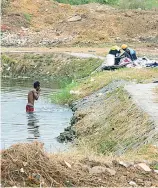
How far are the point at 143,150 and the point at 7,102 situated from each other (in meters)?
13.0

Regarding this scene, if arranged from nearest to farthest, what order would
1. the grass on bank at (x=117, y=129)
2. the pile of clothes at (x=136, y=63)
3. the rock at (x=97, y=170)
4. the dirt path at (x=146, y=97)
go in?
1. the rock at (x=97, y=170)
2. the grass on bank at (x=117, y=129)
3. the dirt path at (x=146, y=97)
4. the pile of clothes at (x=136, y=63)

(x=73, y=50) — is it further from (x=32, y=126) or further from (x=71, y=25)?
(x=32, y=126)

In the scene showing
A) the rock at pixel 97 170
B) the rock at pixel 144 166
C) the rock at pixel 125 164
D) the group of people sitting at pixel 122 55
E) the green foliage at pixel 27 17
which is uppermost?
the green foliage at pixel 27 17

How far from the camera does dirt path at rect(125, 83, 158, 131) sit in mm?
15055

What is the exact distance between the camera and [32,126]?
19125mm

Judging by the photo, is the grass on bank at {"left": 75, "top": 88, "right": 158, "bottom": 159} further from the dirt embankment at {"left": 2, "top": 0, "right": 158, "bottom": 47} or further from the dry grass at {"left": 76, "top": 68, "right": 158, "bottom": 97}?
the dirt embankment at {"left": 2, "top": 0, "right": 158, "bottom": 47}

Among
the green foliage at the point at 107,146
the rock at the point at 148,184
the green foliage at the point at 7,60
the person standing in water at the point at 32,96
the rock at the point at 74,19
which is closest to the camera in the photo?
the rock at the point at 148,184

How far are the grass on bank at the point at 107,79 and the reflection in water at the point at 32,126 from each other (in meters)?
2.71

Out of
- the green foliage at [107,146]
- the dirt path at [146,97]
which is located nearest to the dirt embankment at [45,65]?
the dirt path at [146,97]

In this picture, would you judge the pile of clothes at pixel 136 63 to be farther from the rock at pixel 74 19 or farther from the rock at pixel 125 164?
the rock at pixel 74 19

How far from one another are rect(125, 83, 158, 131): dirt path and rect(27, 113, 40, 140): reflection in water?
2797 millimetres

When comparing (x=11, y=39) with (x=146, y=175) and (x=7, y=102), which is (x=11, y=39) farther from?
(x=146, y=175)

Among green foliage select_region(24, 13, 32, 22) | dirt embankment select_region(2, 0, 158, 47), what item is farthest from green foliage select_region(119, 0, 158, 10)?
green foliage select_region(24, 13, 32, 22)

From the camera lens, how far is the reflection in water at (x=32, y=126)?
17.5m
